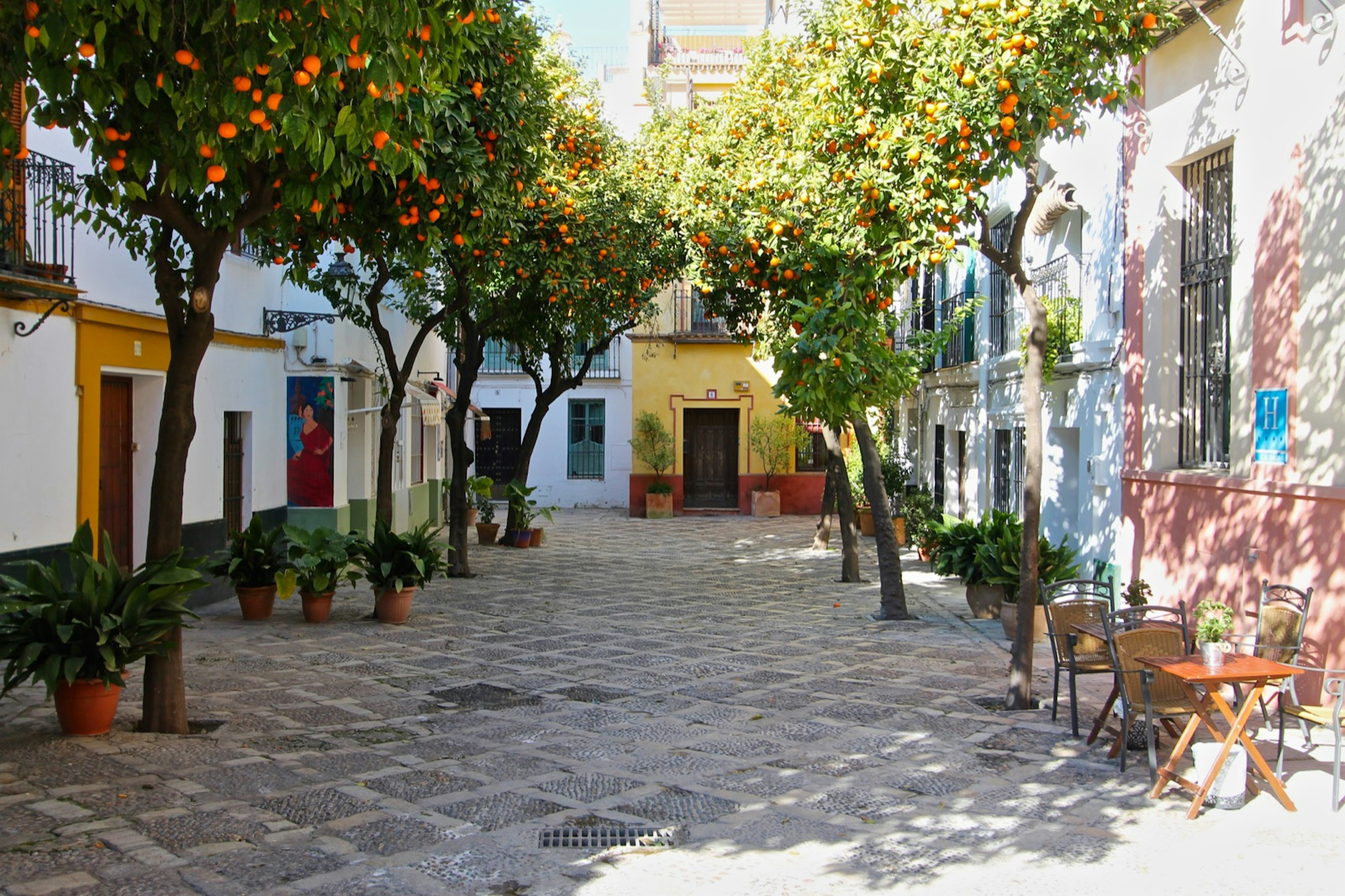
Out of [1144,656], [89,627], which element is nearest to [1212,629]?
[1144,656]

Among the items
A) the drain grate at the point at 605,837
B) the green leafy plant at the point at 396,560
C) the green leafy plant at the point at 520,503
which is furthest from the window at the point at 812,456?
the drain grate at the point at 605,837

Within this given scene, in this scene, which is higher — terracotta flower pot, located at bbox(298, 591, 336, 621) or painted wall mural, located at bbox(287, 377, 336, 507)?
painted wall mural, located at bbox(287, 377, 336, 507)

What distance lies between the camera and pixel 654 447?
25359 mm

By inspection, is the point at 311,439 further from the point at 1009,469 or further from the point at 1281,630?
the point at 1281,630

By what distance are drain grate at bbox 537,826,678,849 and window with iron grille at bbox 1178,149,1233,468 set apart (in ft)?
18.0

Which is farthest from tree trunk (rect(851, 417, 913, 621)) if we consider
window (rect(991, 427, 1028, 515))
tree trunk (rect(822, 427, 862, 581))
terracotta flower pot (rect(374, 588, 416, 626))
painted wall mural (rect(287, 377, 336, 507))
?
painted wall mural (rect(287, 377, 336, 507))

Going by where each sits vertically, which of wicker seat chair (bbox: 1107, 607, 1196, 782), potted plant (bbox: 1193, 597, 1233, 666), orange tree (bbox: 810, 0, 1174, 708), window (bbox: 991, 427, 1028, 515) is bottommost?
wicker seat chair (bbox: 1107, 607, 1196, 782)

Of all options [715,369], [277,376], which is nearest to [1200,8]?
[277,376]

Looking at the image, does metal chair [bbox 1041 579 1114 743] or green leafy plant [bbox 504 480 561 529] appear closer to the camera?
metal chair [bbox 1041 579 1114 743]

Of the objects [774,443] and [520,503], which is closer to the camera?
[520,503]

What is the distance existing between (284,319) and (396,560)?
13.5 feet

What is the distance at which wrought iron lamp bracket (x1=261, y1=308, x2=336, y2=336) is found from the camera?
12648mm

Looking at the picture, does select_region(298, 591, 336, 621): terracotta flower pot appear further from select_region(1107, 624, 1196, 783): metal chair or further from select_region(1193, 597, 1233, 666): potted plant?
select_region(1193, 597, 1233, 666): potted plant

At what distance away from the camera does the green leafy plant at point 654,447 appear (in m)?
25.3
